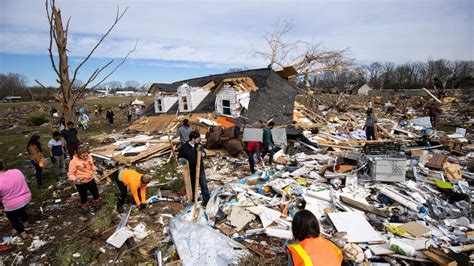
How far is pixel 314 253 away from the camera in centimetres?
219

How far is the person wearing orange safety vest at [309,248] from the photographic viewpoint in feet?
7.11

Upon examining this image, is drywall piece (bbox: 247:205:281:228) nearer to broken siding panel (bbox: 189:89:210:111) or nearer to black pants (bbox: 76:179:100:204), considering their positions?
black pants (bbox: 76:179:100:204)

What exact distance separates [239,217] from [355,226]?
89.5 inches

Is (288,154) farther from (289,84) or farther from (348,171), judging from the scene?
(289,84)

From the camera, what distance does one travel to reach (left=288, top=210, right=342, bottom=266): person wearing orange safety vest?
2166 millimetres

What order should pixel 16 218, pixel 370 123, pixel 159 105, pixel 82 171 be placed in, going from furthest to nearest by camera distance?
pixel 159 105
pixel 370 123
pixel 82 171
pixel 16 218

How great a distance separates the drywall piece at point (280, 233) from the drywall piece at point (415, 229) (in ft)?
7.20

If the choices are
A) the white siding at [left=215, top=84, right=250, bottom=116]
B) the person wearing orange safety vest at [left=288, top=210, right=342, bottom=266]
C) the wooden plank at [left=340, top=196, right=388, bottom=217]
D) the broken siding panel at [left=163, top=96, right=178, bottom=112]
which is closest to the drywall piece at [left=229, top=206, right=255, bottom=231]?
the wooden plank at [left=340, top=196, right=388, bottom=217]

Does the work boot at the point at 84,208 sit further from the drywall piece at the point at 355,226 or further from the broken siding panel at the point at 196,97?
the broken siding panel at the point at 196,97

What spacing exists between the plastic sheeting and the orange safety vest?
1.99 meters

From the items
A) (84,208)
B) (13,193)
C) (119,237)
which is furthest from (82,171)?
(119,237)

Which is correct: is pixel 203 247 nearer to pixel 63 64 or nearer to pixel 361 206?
pixel 361 206

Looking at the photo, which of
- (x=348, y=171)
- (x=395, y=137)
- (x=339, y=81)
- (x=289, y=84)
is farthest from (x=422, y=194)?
(x=339, y=81)

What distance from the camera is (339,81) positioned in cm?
5666
